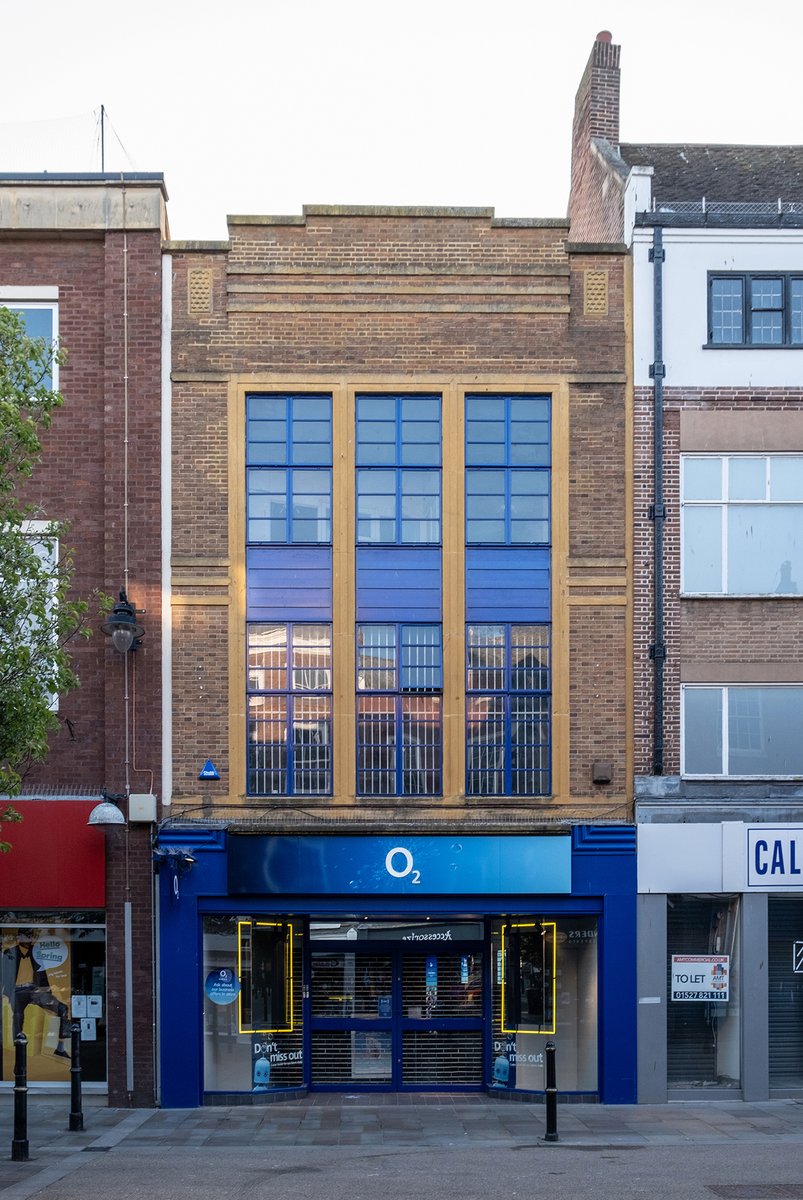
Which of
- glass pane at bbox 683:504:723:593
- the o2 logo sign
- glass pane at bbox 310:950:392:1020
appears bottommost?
glass pane at bbox 310:950:392:1020

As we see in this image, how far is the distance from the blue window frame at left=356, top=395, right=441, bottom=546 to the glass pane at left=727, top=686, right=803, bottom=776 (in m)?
4.86

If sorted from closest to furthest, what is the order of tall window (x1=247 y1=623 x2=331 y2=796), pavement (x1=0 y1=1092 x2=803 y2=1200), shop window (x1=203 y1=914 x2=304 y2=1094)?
pavement (x1=0 y1=1092 x2=803 y2=1200), shop window (x1=203 y1=914 x2=304 y2=1094), tall window (x1=247 y1=623 x2=331 y2=796)

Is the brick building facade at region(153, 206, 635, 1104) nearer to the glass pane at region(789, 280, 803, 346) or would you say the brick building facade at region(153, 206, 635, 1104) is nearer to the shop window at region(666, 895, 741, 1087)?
the shop window at region(666, 895, 741, 1087)

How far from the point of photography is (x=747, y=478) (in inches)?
795

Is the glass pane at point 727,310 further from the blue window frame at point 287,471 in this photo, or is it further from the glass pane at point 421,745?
the glass pane at point 421,745

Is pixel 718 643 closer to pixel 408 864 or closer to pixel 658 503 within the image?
pixel 658 503

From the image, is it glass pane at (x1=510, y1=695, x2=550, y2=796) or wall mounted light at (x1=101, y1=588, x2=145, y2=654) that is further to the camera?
glass pane at (x1=510, y1=695, x2=550, y2=796)

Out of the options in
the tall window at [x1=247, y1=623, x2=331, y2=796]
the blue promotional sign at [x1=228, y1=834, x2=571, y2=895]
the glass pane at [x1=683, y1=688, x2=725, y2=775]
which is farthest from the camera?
the glass pane at [x1=683, y1=688, x2=725, y2=775]

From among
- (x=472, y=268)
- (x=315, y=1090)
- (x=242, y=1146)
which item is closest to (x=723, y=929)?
(x=315, y=1090)

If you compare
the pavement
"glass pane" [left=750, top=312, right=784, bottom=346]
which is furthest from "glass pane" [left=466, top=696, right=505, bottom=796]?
"glass pane" [left=750, top=312, right=784, bottom=346]

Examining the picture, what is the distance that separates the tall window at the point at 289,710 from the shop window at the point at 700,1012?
5274 millimetres

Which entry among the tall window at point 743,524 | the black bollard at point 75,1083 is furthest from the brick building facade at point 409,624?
the black bollard at point 75,1083

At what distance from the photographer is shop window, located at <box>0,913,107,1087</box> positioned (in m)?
19.5

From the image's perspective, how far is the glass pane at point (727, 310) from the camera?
66.6 feet
